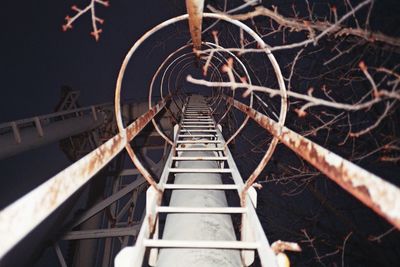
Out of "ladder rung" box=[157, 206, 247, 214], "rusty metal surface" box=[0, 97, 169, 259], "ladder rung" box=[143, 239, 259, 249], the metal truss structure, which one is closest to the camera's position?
"rusty metal surface" box=[0, 97, 169, 259]

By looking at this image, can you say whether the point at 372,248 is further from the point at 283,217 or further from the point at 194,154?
the point at 194,154

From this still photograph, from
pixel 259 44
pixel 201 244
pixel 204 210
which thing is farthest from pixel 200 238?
pixel 259 44

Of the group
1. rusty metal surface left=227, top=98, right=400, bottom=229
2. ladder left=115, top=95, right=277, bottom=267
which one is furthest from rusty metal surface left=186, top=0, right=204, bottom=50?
ladder left=115, top=95, right=277, bottom=267

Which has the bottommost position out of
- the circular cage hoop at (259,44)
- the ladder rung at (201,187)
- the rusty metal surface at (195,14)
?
the ladder rung at (201,187)

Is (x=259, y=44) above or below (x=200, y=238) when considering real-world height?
above

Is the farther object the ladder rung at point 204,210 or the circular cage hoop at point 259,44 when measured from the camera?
the ladder rung at point 204,210

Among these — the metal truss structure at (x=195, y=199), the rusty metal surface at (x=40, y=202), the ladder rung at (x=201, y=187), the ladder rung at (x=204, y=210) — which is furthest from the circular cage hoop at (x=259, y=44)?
the rusty metal surface at (x=40, y=202)

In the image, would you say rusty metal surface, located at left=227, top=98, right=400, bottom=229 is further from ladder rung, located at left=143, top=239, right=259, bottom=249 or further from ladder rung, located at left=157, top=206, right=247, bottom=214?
ladder rung, located at left=157, top=206, right=247, bottom=214

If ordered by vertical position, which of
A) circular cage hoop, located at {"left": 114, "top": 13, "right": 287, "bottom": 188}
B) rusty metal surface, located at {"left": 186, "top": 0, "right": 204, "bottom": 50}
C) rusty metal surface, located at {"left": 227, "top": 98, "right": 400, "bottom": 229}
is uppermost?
rusty metal surface, located at {"left": 186, "top": 0, "right": 204, "bottom": 50}

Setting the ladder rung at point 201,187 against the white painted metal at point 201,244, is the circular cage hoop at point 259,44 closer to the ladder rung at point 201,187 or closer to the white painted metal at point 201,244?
the ladder rung at point 201,187

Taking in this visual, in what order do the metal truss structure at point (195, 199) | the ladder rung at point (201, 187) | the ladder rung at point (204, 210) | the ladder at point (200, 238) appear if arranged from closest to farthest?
1. the metal truss structure at point (195, 199)
2. the ladder at point (200, 238)
3. the ladder rung at point (204, 210)
4. the ladder rung at point (201, 187)

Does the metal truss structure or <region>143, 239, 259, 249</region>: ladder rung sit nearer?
the metal truss structure

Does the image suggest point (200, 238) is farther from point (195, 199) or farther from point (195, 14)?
point (195, 14)

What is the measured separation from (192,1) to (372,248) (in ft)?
61.4
